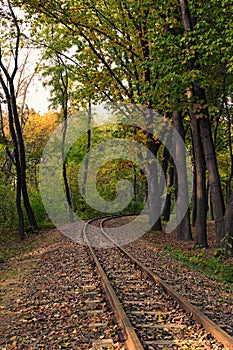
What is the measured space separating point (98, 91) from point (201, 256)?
1077 centimetres

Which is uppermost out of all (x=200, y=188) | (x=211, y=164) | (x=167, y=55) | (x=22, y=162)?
(x=167, y=55)

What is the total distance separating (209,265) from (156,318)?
7.32m

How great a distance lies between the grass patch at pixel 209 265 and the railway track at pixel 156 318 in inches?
116

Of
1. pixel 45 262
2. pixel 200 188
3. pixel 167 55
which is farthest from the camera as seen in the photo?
pixel 200 188

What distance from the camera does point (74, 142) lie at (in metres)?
43.8

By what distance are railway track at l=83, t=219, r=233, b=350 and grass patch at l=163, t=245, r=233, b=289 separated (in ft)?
9.67

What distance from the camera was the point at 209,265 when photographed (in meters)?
13.7

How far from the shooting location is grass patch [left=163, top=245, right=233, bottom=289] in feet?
40.2

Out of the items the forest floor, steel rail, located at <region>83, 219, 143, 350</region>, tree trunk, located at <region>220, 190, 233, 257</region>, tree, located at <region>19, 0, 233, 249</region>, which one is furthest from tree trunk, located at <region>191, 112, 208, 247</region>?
steel rail, located at <region>83, 219, 143, 350</region>

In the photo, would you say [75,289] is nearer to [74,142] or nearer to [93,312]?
[93,312]

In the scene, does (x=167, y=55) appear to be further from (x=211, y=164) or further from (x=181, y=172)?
(x=181, y=172)

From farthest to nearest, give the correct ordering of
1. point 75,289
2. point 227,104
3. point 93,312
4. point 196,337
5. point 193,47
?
point 227,104 < point 193,47 < point 75,289 < point 93,312 < point 196,337

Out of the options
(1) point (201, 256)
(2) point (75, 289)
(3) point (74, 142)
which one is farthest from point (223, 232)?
(3) point (74, 142)

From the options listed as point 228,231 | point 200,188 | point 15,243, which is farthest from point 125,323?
point 15,243
